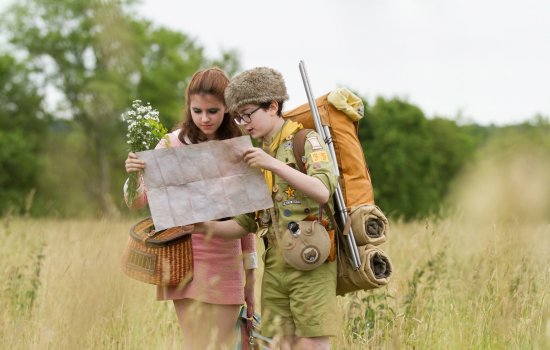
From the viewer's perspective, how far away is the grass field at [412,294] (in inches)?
158

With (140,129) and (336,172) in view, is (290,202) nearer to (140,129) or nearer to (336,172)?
(336,172)

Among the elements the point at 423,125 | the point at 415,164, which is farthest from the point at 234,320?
the point at 423,125

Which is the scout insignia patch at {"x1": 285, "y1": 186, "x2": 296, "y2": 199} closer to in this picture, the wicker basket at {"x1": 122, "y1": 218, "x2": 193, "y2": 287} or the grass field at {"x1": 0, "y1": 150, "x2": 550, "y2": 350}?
the wicker basket at {"x1": 122, "y1": 218, "x2": 193, "y2": 287}

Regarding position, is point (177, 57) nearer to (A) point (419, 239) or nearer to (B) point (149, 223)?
(A) point (419, 239)

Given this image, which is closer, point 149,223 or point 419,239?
point 149,223

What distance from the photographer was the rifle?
11.8 feet

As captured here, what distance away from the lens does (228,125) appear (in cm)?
406

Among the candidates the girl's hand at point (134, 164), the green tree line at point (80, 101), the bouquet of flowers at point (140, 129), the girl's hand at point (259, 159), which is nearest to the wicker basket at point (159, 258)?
the bouquet of flowers at point (140, 129)

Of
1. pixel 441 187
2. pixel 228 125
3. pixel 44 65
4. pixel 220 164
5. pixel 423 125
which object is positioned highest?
pixel 44 65

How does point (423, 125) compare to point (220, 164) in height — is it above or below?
above

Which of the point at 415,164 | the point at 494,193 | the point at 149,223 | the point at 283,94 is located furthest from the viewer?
the point at 415,164

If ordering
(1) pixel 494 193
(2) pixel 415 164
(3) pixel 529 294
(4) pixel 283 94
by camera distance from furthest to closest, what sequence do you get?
(2) pixel 415 164, (1) pixel 494 193, (3) pixel 529 294, (4) pixel 283 94

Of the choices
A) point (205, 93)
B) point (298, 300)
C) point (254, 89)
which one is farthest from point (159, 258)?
point (254, 89)

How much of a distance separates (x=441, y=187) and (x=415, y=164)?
6.11ft
